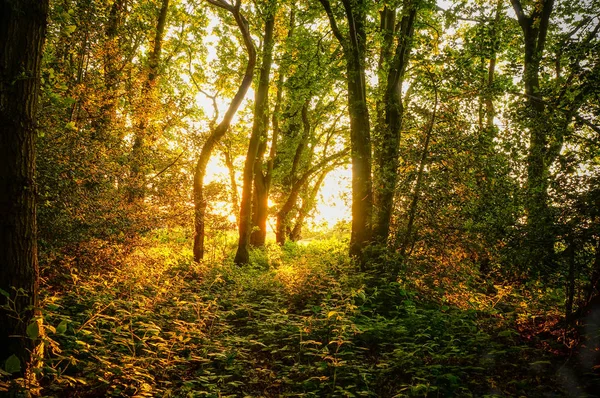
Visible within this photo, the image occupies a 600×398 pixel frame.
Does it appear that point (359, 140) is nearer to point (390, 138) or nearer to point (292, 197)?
point (390, 138)

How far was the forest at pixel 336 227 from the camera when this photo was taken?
3891 millimetres

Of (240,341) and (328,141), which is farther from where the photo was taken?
(328,141)

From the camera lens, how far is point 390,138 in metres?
9.77

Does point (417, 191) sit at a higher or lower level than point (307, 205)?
lower

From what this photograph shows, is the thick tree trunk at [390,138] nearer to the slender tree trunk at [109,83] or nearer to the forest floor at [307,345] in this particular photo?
the forest floor at [307,345]

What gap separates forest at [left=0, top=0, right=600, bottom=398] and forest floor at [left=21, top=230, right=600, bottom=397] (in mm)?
43

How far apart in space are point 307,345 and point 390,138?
20.6 ft

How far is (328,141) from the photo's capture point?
2338 centimetres

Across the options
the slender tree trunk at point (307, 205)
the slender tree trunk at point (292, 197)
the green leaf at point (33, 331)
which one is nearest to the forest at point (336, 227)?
the green leaf at point (33, 331)

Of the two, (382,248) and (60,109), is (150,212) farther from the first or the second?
(382,248)

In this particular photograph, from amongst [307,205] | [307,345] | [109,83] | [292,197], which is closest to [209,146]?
[109,83]

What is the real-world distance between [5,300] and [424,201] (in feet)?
25.9

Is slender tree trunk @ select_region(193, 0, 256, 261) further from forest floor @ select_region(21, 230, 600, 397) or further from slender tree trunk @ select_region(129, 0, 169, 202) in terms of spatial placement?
forest floor @ select_region(21, 230, 600, 397)

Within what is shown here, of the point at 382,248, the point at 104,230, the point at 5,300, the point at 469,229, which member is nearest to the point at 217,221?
the point at 104,230
